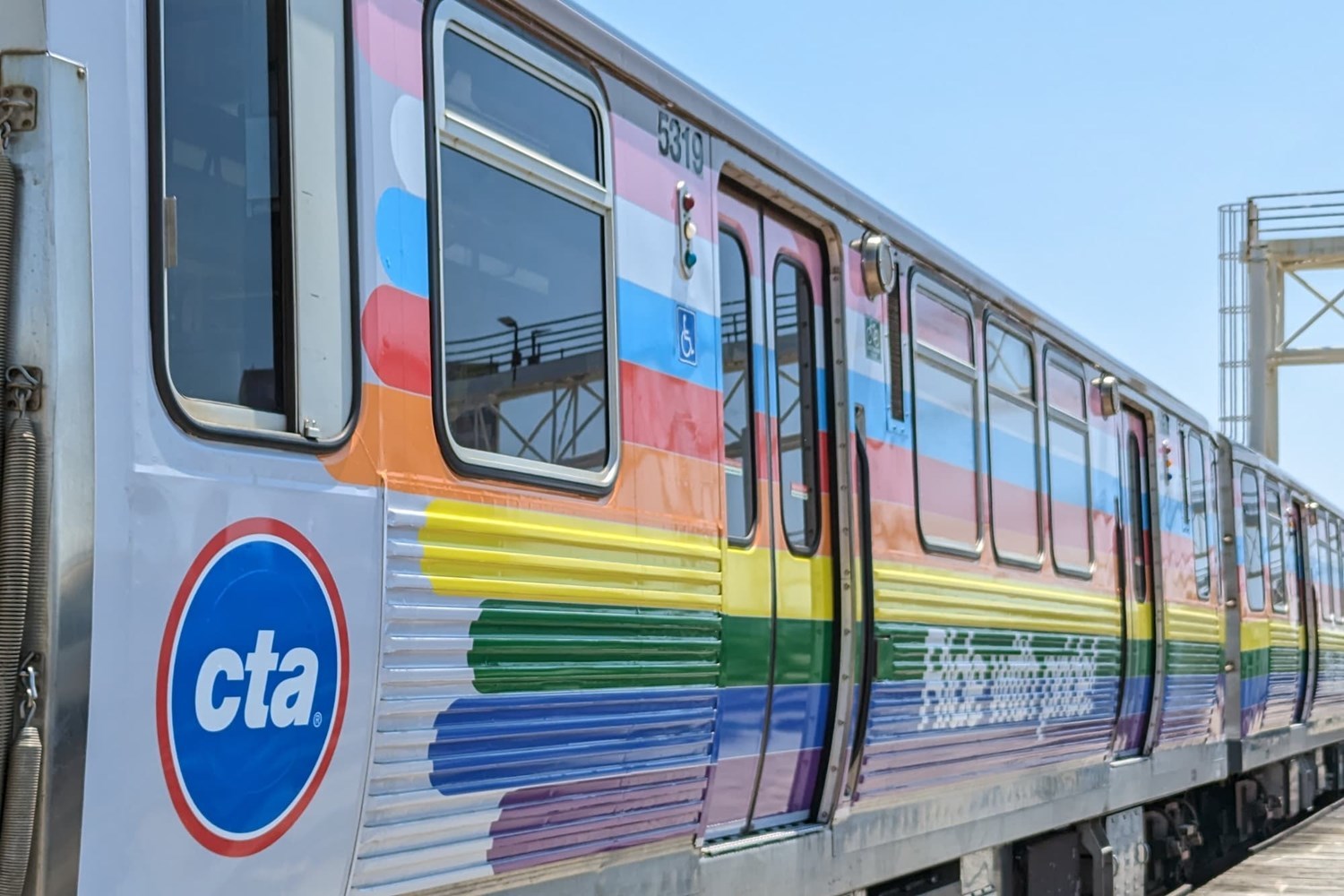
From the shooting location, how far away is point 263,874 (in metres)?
3.03

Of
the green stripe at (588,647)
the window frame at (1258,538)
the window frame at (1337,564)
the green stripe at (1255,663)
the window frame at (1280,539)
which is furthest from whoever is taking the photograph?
the window frame at (1337,564)

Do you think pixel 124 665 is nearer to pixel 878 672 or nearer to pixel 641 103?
pixel 641 103

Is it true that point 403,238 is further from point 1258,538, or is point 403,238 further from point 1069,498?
point 1258,538

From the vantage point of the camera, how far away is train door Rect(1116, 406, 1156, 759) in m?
9.30

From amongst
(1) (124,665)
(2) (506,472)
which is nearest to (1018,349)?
(2) (506,472)

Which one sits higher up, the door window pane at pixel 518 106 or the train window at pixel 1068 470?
the door window pane at pixel 518 106

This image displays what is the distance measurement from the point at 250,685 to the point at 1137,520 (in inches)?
308

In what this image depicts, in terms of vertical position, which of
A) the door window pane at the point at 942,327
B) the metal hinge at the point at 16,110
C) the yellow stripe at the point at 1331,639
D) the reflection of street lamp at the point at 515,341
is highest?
the door window pane at the point at 942,327

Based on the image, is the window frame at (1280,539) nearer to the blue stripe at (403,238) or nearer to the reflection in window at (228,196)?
the blue stripe at (403,238)

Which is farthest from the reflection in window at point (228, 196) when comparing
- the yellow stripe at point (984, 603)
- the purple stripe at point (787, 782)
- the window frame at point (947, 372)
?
the window frame at point (947, 372)

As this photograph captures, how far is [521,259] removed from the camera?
4020 mm

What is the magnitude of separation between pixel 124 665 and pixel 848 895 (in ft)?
12.6

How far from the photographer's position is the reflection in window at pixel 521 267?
12.4 feet

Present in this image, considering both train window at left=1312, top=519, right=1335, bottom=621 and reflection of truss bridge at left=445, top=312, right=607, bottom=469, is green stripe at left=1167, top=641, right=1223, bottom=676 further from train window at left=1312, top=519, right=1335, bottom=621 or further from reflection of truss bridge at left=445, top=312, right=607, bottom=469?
reflection of truss bridge at left=445, top=312, right=607, bottom=469
